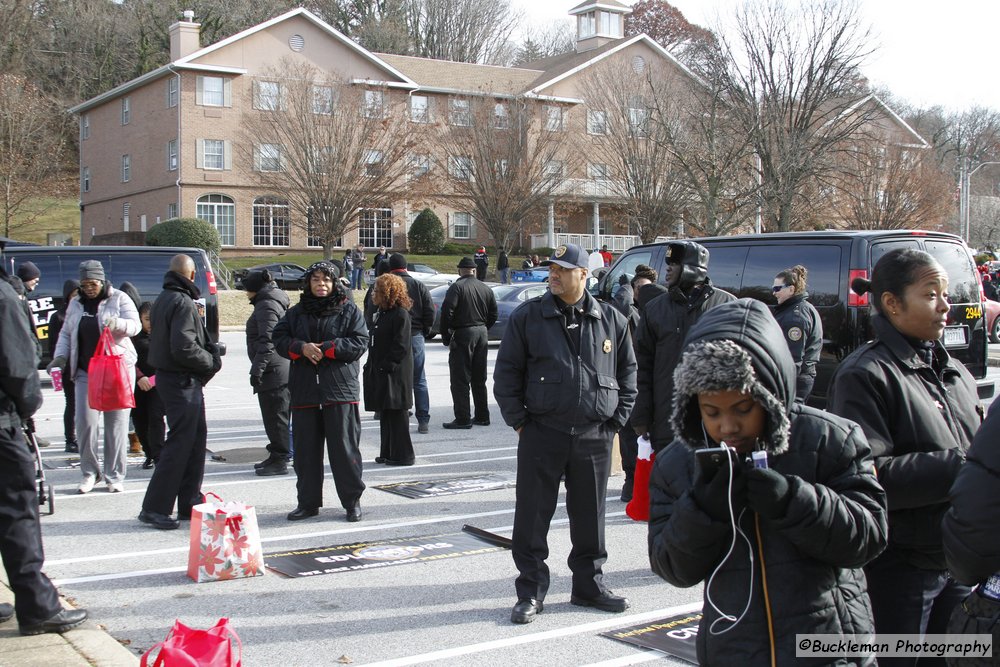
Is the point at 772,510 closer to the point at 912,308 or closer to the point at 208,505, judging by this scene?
the point at 912,308

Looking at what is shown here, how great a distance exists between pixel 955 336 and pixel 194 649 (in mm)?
8538

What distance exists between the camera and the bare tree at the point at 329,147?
3975 cm

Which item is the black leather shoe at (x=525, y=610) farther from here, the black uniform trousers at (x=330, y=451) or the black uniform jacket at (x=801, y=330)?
the black uniform jacket at (x=801, y=330)

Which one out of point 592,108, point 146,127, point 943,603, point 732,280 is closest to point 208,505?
point 943,603

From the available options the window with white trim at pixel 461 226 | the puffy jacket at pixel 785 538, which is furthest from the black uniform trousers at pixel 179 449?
the window with white trim at pixel 461 226

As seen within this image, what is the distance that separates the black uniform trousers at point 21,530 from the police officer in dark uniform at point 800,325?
545cm

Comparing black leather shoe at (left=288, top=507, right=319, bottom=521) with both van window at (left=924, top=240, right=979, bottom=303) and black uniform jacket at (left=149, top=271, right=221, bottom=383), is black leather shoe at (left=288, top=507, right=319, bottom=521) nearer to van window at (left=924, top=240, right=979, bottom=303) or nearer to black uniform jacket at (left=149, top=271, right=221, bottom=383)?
black uniform jacket at (left=149, top=271, right=221, bottom=383)

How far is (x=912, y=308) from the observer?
3613 mm

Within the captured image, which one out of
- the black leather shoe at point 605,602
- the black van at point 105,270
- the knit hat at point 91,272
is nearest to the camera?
the black leather shoe at point 605,602

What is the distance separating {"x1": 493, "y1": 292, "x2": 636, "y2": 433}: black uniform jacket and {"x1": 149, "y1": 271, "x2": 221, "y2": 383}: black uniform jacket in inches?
118

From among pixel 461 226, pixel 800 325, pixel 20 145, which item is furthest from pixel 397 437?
pixel 461 226

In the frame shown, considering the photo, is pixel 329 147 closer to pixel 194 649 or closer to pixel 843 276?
pixel 843 276

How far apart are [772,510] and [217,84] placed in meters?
48.1

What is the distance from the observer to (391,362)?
396 inches
